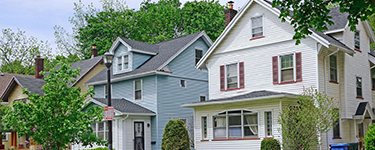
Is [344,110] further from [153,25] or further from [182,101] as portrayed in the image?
[153,25]

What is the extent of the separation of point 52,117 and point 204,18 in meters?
27.4

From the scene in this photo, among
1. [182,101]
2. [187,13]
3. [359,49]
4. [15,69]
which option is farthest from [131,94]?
[15,69]

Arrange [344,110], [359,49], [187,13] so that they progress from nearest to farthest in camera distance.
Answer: [344,110] → [359,49] → [187,13]

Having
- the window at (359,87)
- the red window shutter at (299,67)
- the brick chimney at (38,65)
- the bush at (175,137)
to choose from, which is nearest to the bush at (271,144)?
the red window shutter at (299,67)

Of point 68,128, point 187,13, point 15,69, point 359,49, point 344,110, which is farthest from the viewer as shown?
point 15,69

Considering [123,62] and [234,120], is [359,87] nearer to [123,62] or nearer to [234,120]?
[234,120]

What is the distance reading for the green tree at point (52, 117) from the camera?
1664 cm

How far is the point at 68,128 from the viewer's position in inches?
652

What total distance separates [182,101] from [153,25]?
19798 millimetres

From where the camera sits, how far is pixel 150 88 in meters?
27.8

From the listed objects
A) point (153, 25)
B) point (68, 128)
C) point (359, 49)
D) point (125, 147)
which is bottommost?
point (125, 147)

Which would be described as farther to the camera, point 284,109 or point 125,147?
point 125,147

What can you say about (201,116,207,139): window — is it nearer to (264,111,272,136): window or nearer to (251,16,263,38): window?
(264,111,272,136): window

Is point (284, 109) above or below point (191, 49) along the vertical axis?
below
